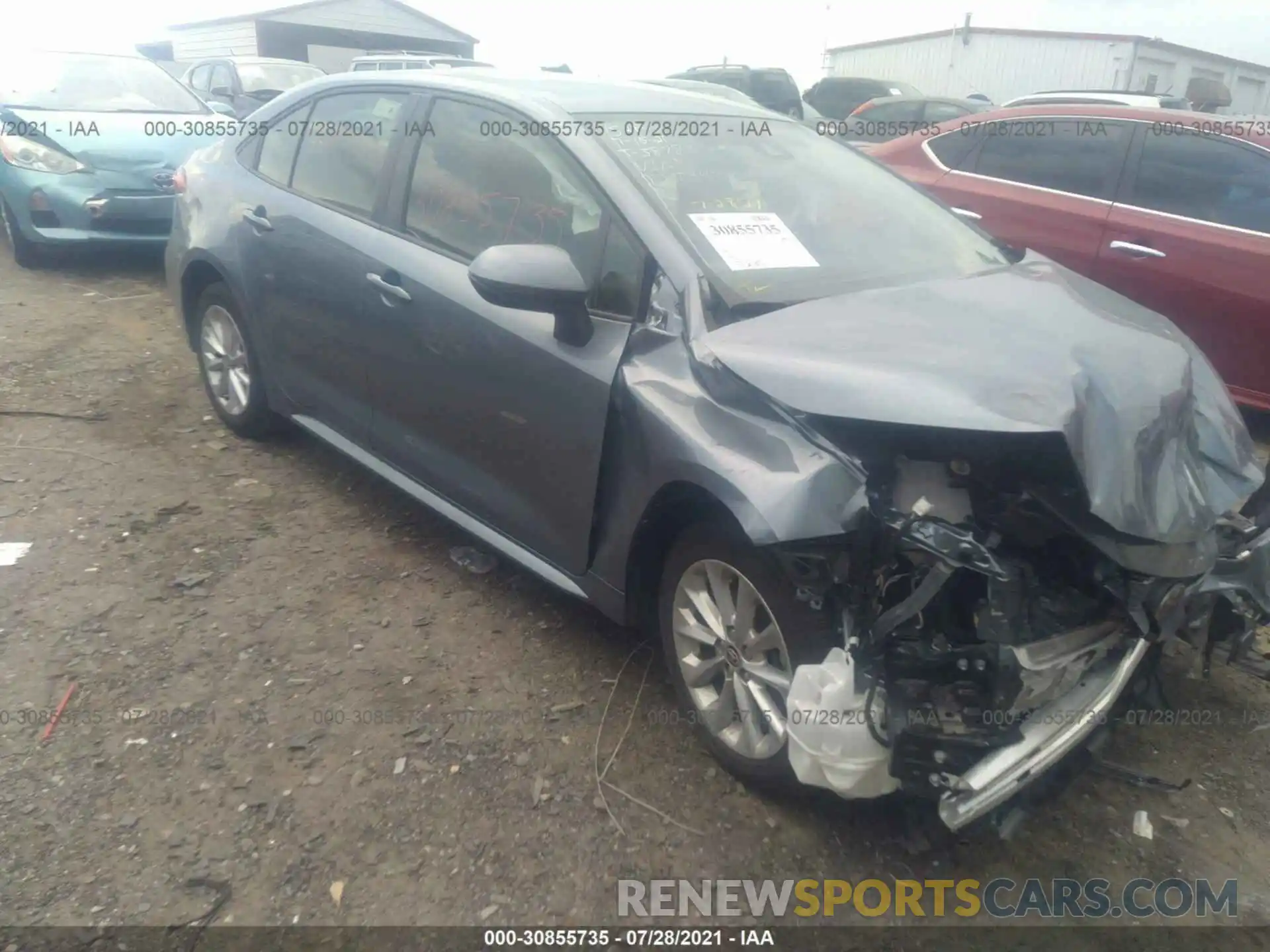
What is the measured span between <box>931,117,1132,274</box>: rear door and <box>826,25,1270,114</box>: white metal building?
18034 millimetres

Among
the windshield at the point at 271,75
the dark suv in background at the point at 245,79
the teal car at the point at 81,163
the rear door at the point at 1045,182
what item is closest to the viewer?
the rear door at the point at 1045,182

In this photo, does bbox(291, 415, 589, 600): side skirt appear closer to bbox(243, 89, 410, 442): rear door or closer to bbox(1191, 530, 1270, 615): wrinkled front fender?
bbox(243, 89, 410, 442): rear door

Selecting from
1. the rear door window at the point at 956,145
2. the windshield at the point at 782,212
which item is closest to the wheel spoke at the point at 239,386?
the windshield at the point at 782,212

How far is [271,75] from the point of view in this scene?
474 inches

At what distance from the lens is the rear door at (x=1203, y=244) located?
446 cm

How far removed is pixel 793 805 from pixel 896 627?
69 centimetres

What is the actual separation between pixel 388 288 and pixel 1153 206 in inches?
149

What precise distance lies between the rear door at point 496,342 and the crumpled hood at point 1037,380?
1.58 ft

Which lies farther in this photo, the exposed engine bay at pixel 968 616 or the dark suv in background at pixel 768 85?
the dark suv in background at pixel 768 85

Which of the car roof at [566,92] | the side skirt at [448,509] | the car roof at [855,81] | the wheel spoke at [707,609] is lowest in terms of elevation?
the side skirt at [448,509]

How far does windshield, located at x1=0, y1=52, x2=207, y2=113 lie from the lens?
7.29 metres

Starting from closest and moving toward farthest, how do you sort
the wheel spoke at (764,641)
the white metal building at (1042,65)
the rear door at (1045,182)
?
the wheel spoke at (764,641) < the rear door at (1045,182) < the white metal building at (1042,65)

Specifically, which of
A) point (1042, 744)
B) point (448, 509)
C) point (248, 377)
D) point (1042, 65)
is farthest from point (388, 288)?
point (1042, 65)

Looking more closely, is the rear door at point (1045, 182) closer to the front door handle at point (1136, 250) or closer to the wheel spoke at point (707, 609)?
the front door handle at point (1136, 250)
